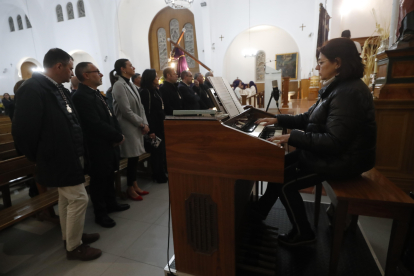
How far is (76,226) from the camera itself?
1709 millimetres

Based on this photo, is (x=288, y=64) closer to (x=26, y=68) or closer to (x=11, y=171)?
(x=11, y=171)

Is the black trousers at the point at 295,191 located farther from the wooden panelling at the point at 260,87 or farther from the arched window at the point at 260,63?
the arched window at the point at 260,63

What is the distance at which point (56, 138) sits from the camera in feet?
5.06

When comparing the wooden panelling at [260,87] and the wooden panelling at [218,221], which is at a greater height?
the wooden panelling at [260,87]

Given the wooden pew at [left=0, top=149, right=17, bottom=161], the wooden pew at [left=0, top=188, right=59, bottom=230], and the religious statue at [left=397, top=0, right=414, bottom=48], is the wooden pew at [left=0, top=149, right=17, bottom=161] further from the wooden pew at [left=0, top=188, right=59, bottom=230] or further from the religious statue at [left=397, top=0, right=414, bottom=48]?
the religious statue at [left=397, top=0, right=414, bottom=48]

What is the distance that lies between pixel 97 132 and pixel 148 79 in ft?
3.72

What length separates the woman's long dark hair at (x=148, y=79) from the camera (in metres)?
2.92

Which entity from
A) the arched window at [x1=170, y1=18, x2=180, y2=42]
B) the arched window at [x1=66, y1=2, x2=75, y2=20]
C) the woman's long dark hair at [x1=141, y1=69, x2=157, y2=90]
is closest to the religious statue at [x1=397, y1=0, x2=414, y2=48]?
the woman's long dark hair at [x1=141, y1=69, x2=157, y2=90]

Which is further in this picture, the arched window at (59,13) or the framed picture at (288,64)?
the arched window at (59,13)

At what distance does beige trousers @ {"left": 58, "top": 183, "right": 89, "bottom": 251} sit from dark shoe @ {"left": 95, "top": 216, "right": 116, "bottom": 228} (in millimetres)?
417

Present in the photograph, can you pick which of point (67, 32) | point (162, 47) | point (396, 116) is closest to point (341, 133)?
point (396, 116)

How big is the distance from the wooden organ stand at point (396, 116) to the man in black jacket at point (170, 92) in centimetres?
236

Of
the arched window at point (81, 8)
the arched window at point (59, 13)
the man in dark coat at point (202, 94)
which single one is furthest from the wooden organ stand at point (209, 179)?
the arched window at point (59, 13)

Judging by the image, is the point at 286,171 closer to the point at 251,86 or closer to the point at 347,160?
the point at 347,160
